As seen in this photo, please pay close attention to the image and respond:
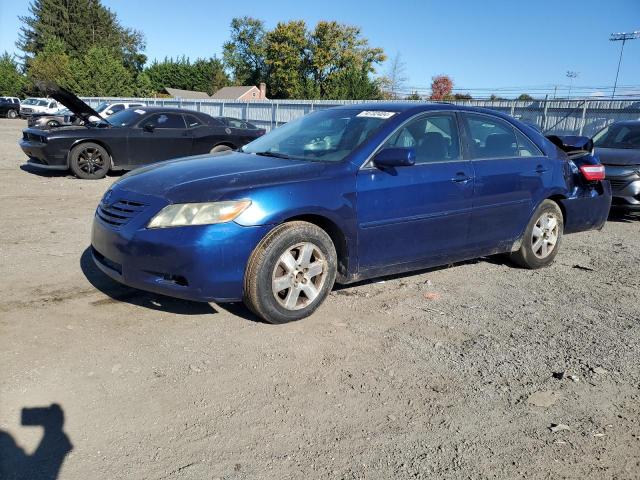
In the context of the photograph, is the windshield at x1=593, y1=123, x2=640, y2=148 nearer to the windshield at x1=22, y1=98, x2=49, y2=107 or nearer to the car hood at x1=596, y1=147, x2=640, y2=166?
the car hood at x1=596, y1=147, x2=640, y2=166

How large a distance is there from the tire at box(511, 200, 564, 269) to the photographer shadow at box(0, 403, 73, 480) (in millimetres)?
4537

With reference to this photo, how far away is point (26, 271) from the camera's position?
505cm

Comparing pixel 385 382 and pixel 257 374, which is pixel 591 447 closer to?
pixel 385 382

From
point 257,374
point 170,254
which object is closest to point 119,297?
point 170,254

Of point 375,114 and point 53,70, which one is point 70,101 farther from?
point 53,70

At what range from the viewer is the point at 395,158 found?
425 cm

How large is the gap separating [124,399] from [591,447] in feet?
8.02

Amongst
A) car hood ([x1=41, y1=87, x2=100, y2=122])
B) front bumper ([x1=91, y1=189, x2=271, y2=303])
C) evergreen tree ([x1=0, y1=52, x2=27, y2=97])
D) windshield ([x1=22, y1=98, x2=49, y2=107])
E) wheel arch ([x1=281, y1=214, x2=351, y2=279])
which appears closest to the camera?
front bumper ([x1=91, y1=189, x2=271, y2=303])

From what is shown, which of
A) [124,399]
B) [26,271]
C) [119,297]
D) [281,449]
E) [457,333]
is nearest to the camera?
[281,449]

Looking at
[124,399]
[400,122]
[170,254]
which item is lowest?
[124,399]

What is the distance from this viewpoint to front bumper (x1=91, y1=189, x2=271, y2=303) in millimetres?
3646

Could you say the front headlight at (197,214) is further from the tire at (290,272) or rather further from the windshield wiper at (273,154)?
the windshield wiper at (273,154)

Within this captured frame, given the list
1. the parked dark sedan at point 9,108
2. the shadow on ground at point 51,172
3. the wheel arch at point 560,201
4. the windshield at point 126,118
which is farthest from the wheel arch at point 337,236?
the parked dark sedan at point 9,108

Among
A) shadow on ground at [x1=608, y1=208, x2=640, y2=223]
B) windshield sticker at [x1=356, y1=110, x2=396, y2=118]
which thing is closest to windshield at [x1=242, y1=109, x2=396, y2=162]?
windshield sticker at [x1=356, y1=110, x2=396, y2=118]
